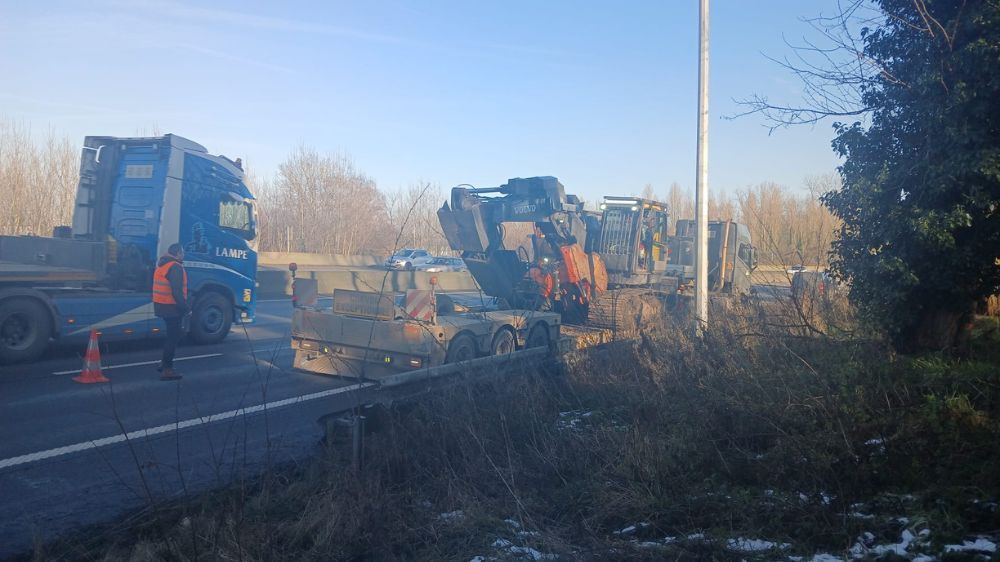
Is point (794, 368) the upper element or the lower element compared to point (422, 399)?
upper

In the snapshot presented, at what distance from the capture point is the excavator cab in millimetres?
15516

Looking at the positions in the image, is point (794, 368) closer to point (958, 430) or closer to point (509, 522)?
point (958, 430)

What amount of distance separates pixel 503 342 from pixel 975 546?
24.5 feet

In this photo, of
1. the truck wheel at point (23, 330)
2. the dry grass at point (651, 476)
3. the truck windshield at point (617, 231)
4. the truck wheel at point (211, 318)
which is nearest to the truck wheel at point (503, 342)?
the dry grass at point (651, 476)

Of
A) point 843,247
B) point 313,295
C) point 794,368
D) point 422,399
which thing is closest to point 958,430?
point 794,368

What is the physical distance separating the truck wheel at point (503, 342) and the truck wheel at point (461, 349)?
50cm

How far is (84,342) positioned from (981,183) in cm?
1246

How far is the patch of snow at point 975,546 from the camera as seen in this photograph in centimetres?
384

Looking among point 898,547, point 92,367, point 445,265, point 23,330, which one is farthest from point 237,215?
point 445,265

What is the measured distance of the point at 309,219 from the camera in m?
38.2

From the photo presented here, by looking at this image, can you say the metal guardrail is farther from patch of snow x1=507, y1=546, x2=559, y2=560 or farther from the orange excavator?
the orange excavator

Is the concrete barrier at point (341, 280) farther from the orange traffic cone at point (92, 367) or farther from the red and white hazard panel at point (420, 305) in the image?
the red and white hazard panel at point (420, 305)

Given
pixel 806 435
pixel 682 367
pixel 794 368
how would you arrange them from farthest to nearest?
pixel 682 367 < pixel 794 368 < pixel 806 435

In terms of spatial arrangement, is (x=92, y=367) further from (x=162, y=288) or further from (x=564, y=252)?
(x=564, y=252)
